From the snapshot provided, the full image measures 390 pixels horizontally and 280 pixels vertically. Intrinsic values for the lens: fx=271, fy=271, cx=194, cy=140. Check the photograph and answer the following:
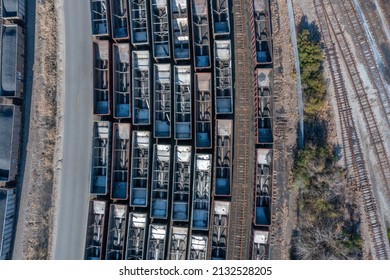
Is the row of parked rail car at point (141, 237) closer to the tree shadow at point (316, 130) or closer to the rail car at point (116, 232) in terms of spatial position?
the rail car at point (116, 232)

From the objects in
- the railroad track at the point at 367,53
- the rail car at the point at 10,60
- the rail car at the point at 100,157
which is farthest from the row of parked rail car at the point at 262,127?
the rail car at the point at 10,60

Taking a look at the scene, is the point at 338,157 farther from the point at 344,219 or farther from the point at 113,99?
the point at 113,99

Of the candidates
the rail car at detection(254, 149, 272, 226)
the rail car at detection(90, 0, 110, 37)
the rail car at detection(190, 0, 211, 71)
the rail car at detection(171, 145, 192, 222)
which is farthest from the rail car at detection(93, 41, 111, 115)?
the rail car at detection(254, 149, 272, 226)

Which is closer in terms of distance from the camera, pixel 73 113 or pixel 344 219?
pixel 344 219

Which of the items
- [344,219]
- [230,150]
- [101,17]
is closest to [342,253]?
[344,219]

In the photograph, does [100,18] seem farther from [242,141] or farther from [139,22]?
[242,141]

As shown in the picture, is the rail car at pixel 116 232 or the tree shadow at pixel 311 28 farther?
the tree shadow at pixel 311 28

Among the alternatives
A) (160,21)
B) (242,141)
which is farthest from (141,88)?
(242,141)
